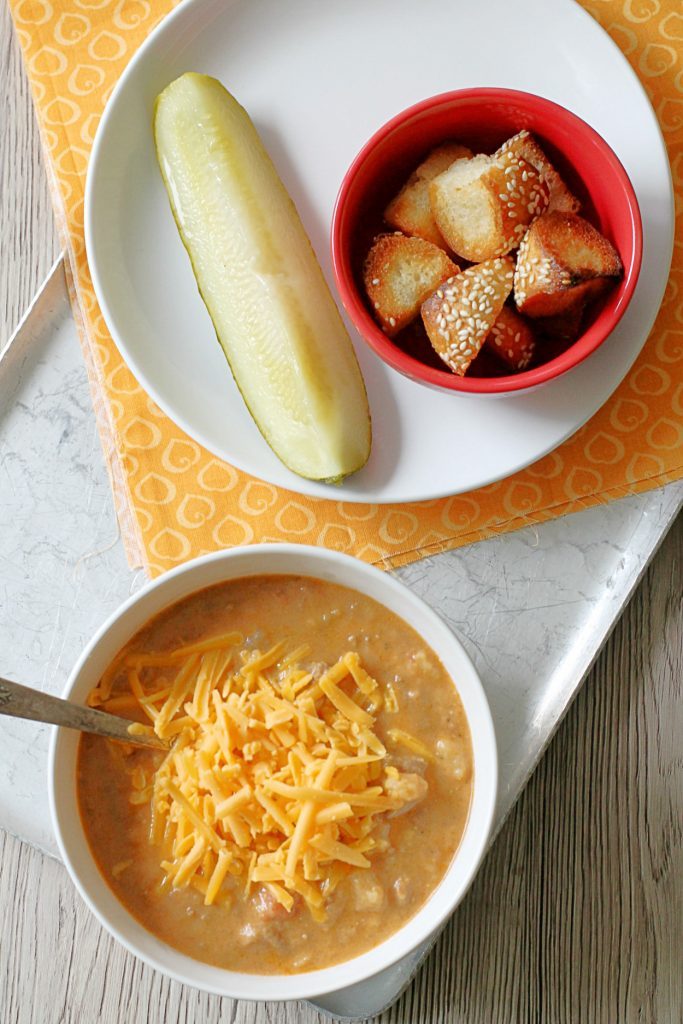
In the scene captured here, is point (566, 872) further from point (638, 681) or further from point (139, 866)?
point (139, 866)

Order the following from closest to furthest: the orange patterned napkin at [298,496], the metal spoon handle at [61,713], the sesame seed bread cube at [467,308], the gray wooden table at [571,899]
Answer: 1. the metal spoon handle at [61,713]
2. the sesame seed bread cube at [467,308]
3. the orange patterned napkin at [298,496]
4. the gray wooden table at [571,899]

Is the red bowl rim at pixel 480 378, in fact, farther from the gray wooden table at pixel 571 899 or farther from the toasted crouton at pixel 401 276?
the gray wooden table at pixel 571 899

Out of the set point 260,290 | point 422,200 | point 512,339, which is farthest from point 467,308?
point 260,290

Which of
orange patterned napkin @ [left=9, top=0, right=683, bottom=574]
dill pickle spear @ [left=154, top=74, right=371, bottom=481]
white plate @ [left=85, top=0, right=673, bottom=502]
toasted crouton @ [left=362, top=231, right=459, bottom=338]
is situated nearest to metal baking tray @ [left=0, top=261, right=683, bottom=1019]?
orange patterned napkin @ [left=9, top=0, right=683, bottom=574]

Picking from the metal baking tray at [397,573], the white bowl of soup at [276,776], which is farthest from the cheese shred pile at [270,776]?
the metal baking tray at [397,573]

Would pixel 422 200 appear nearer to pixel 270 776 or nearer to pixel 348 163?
pixel 348 163

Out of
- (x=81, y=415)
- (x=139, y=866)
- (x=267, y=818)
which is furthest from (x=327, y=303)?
(x=139, y=866)

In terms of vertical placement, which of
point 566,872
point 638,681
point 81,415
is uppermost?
point 81,415
